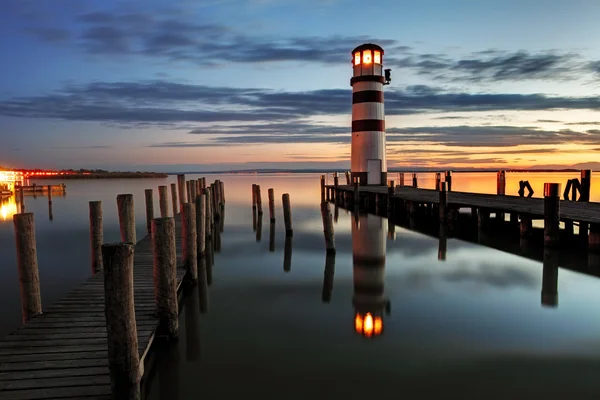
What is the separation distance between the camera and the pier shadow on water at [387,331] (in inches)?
195

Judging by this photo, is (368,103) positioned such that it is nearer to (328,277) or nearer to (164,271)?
(328,277)

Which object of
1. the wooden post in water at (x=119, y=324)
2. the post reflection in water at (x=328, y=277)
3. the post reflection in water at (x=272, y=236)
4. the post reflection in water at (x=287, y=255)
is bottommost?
the post reflection in water at (x=272, y=236)

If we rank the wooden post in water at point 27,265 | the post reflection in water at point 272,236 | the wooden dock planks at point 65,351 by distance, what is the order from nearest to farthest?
the wooden dock planks at point 65,351 → the wooden post in water at point 27,265 → the post reflection in water at point 272,236

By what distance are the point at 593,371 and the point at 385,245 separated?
29.7 ft

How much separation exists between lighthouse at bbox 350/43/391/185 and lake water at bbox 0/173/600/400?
1189 centimetres

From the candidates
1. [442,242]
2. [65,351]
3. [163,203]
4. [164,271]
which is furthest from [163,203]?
[65,351]

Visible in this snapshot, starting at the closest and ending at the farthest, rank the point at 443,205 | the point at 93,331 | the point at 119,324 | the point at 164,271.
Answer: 1. the point at 119,324
2. the point at 93,331
3. the point at 164,271
4. the point at 443,205

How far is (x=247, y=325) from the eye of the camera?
6898 millimetres

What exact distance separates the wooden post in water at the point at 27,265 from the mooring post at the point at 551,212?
1047 cm

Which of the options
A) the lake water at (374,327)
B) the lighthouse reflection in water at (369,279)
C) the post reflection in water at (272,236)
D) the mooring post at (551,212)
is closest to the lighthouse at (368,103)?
the lighthouse reflection in water at (369,279)

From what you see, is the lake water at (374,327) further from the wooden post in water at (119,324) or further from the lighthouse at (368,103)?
the lighthouse at (368,103)

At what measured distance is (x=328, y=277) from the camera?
9930mm

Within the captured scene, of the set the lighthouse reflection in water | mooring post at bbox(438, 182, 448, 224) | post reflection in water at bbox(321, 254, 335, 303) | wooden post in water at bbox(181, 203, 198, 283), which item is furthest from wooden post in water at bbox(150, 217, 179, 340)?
mooring post at bbox(438, 182, 448, 224)

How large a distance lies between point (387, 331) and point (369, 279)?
130 inches
